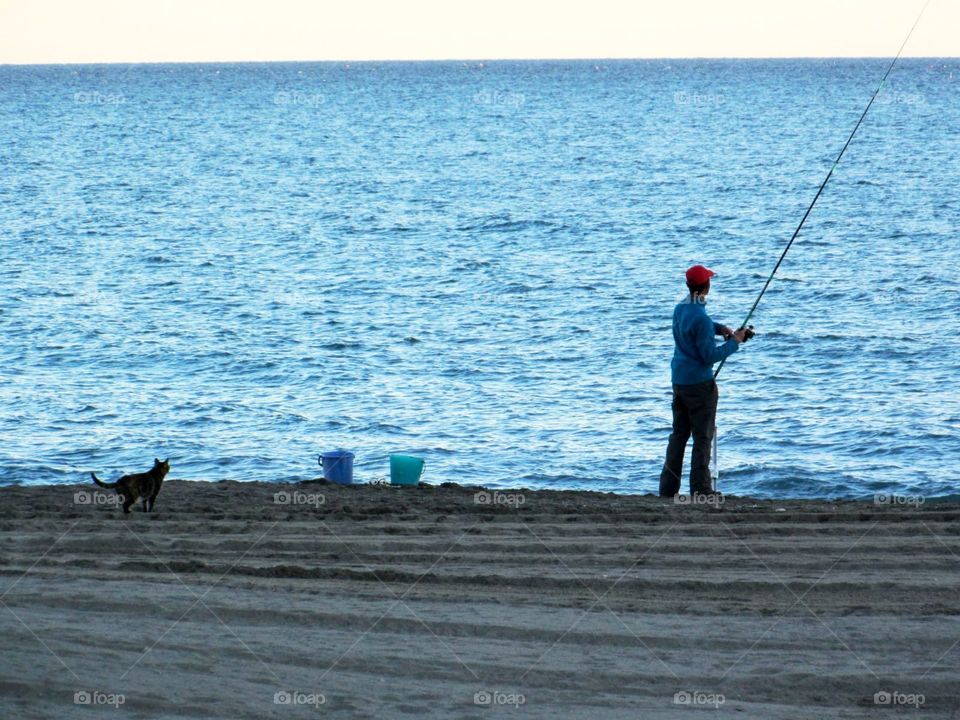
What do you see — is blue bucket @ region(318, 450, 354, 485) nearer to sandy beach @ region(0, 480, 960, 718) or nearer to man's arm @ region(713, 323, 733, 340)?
sandy beach @ region(0, 480, 960, 718)

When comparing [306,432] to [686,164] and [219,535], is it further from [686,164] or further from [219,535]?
[686,164]

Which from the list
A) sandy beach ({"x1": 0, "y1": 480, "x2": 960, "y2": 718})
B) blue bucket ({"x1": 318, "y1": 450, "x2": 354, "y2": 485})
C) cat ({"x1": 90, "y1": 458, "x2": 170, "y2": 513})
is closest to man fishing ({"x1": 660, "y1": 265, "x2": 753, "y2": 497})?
sandy beach ({"x1": 0, "y1": 480, "x2": 960, "y2": 718})

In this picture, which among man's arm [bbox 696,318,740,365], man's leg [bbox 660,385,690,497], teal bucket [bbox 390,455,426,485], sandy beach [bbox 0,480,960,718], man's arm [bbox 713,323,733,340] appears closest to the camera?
sandy beach [bbox 0,480,960,718]

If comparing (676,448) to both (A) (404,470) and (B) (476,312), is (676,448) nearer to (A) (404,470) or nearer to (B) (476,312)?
(A) (404,470)

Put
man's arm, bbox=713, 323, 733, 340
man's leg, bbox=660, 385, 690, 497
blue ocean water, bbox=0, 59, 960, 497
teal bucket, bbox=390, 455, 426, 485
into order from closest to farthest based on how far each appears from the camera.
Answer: man's arm, bbox=713, 323, 733, 340, man's leg, bbox=660, 385, 690, 497, teal bucket, bbox=390, 455, 426, 485, blue ocean water, bbox=0, 59, 960, 497

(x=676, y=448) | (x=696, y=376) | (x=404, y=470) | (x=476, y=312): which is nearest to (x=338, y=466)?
(x=404, y=470)

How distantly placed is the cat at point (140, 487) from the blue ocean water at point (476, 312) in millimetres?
3885

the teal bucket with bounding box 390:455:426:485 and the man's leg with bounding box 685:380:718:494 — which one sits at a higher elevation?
the man's leg with bounding box 685:380:718:494

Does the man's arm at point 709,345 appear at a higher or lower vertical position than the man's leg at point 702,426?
higher

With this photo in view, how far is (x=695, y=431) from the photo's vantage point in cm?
899

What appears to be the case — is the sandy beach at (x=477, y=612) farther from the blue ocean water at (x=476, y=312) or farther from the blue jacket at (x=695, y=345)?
the blue ocean water at (x=476, y=312)

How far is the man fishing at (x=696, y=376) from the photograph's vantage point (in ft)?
28.6

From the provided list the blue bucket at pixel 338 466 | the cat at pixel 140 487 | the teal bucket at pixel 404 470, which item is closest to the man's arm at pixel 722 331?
the teal bucket at pixel 404 470

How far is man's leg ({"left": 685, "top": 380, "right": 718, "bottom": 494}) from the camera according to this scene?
8.91m
